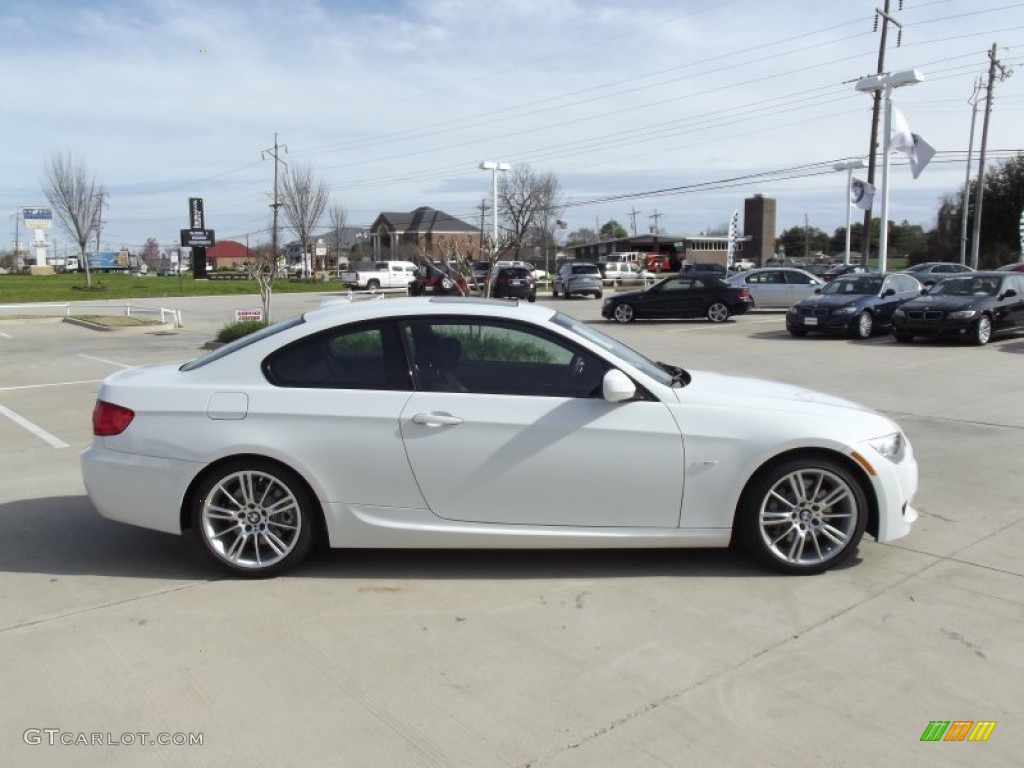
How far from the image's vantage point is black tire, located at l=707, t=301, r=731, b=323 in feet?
78.4

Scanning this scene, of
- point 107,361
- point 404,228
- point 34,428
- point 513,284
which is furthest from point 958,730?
point 404,228

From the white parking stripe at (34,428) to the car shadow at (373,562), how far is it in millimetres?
3226

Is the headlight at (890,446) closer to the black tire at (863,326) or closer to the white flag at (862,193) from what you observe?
the black tire at (863,326)

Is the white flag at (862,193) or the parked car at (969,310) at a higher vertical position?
the white flag at (862,193)

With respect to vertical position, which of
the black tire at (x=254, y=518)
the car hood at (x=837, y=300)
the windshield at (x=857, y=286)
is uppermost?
the windshield at (x=857, y=286)

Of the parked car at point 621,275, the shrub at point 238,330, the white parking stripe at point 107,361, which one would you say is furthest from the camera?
the parked car at point 621,275

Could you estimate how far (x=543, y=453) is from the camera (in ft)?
14.0

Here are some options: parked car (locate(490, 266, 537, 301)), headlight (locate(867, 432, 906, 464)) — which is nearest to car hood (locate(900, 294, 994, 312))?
headlight (locate(867, 432, 906, 464))

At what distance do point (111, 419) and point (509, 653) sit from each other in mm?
2554

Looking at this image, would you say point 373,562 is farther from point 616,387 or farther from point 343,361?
point 616,387

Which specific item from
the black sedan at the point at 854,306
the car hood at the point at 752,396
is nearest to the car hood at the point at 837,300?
the black sedan at the point at 854,306

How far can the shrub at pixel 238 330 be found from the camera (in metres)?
17.7

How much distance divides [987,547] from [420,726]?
3.73 m

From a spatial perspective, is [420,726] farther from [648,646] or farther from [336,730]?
[648,646]
